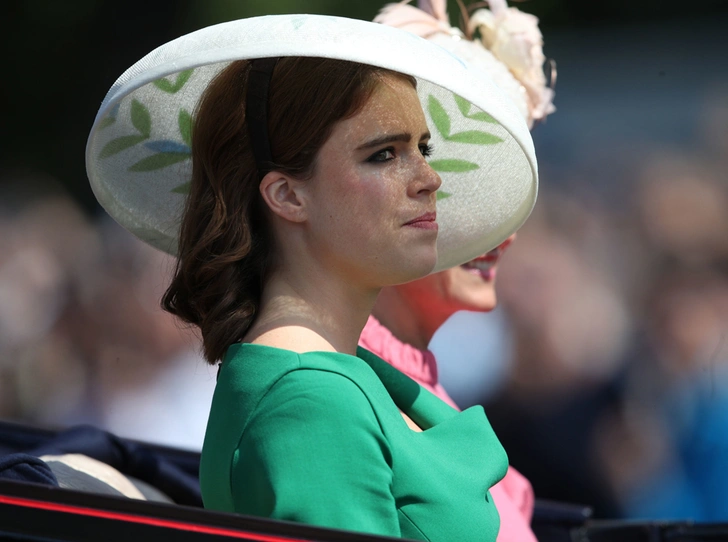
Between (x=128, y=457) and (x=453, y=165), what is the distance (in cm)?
98

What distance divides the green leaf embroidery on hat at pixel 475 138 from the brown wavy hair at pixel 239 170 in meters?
0.26

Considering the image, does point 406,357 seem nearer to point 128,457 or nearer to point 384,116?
point 128,457

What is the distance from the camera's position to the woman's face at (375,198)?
1.32 metres

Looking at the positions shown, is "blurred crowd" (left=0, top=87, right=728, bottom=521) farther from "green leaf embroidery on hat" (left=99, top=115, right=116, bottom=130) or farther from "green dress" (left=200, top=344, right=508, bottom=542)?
"green dress" (left=200, top=344, right=508, bottom=542)

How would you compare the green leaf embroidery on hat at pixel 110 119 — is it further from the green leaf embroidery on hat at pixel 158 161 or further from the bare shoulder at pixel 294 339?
the bare shoulder at pixel 294 339

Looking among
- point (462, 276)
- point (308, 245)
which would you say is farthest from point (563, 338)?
point (308, 245)

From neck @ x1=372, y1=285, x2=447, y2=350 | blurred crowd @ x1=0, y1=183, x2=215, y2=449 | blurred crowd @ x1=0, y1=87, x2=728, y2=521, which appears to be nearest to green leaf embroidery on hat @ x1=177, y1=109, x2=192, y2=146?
neck @ x1=372, y1=285, x2=447, y2=350

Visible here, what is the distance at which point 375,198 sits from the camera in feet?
4.31

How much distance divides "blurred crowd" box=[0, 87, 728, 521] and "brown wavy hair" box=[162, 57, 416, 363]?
1.73 metres

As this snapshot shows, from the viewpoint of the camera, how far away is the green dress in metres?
1.13

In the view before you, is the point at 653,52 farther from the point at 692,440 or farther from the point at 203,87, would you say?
the point at 203,87

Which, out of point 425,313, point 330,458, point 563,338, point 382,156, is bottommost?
point 563,338

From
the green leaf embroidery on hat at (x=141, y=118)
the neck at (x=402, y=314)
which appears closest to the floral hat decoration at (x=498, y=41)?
the neck at (x=402, y=314)

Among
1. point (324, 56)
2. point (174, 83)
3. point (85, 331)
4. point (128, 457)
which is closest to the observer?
point (324, 56)
